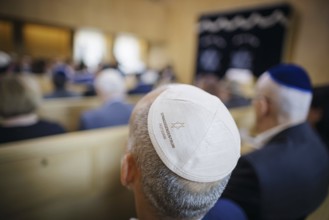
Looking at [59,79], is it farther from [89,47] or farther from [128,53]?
[128,53]

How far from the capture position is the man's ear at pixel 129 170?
2.03 feet

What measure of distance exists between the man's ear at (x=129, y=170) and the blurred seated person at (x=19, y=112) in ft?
3.98

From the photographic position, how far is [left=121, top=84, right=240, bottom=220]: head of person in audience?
0.52 metres

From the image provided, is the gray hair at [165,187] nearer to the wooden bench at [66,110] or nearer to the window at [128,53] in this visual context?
the wooden bench at [66,110]

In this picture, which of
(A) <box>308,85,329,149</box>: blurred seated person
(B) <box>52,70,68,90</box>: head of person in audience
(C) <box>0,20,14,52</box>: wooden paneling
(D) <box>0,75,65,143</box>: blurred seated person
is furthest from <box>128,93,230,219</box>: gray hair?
(C) <box>0,20,14,52</box>: wooden paneling

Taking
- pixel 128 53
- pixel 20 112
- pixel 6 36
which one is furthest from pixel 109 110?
pixel 128 53

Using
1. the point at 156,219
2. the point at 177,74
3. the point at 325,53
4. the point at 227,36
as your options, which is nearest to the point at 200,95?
the point at 156,219

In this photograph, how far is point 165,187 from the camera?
0.54m

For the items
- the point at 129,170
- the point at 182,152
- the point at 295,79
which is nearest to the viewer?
the point at 182,152

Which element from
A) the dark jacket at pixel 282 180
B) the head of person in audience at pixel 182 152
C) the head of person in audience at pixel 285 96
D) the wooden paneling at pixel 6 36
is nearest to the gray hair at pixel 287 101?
the head of person in audience at pixel 285 96

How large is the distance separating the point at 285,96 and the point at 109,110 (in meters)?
1.45

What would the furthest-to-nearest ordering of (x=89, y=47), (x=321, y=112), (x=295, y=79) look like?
(x=89, y=47) → (x=321, y=112) → (x=295, y=79)

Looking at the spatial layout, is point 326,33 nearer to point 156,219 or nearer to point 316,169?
point 316,169

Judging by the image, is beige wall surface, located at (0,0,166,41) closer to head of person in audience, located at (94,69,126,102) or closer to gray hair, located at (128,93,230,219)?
head of person in audience, located at (94,69,126,102)
